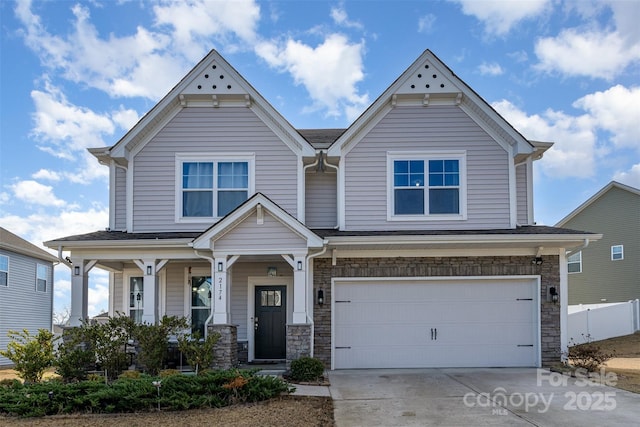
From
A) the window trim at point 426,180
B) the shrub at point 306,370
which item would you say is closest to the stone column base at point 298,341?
the shrub at point 306,370

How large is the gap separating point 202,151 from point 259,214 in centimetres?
293

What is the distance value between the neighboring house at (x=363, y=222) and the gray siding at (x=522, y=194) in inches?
1.3

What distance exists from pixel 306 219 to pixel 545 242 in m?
5.53

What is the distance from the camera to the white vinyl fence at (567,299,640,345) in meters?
19.2

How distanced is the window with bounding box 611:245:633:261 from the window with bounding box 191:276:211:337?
18011 millimetres

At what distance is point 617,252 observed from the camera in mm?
23578

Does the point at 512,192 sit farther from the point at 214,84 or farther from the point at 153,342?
the point at 153,342

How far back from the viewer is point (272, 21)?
→ 1430cm

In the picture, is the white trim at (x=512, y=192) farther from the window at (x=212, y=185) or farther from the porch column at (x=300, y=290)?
the window at (x=212, y=185)

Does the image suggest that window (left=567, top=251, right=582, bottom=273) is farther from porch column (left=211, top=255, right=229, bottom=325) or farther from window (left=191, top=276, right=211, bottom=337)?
porch column (left=211, top=255, right=229, bottom=325)

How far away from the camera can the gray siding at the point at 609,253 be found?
75.3 feet

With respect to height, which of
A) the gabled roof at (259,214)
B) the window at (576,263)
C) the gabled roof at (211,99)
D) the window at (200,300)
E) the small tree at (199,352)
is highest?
the gabled roof at (211,99)

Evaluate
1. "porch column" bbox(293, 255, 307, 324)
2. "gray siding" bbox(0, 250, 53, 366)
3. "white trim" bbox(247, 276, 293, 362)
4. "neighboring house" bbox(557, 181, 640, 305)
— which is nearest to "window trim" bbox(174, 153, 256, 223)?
"white trim" bbox(247, 276, 293, 362)

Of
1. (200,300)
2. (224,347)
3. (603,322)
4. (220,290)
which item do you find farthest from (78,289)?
(603,322)
